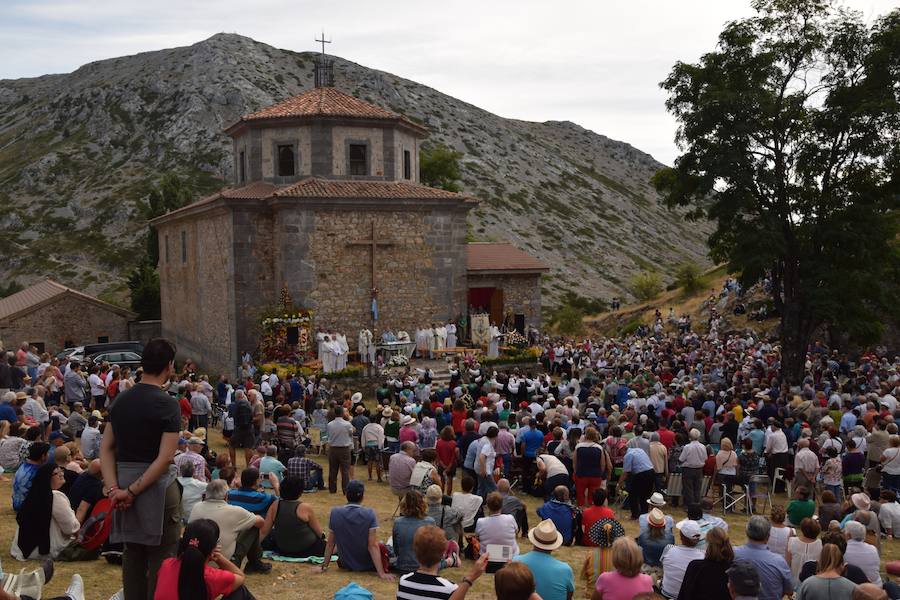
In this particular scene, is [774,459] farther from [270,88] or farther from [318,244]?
[270,88]

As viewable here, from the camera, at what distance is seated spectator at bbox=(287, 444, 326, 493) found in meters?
13.9

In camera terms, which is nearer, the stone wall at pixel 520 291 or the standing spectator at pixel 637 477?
the standing spectator at pixel 637 477

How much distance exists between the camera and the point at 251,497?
10258mm

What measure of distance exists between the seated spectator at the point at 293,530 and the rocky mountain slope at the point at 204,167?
63.7 metres

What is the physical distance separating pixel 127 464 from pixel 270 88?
105 metres

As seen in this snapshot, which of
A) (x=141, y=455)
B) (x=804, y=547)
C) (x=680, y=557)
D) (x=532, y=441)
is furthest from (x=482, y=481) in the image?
(x=141, y=455)

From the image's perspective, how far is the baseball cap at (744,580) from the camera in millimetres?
6574

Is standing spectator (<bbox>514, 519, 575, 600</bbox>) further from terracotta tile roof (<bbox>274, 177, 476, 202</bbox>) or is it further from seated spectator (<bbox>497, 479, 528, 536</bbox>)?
terracotta tile roof (<bbox>274, 177, 476, 202</bbox>)

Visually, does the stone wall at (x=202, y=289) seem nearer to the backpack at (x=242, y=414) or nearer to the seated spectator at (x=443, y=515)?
the backpack at (x=242, y=414)

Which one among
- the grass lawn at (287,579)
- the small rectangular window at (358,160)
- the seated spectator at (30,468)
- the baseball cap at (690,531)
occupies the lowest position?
the grass lawn at (287,579)

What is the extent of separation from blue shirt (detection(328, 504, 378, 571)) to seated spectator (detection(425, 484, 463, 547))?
3.43ft

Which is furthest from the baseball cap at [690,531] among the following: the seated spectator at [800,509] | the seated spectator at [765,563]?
the seated spectator at [800,509]

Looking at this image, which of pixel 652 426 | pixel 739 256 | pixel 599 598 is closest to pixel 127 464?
pixel 599 598

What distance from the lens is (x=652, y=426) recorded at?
1609cm
